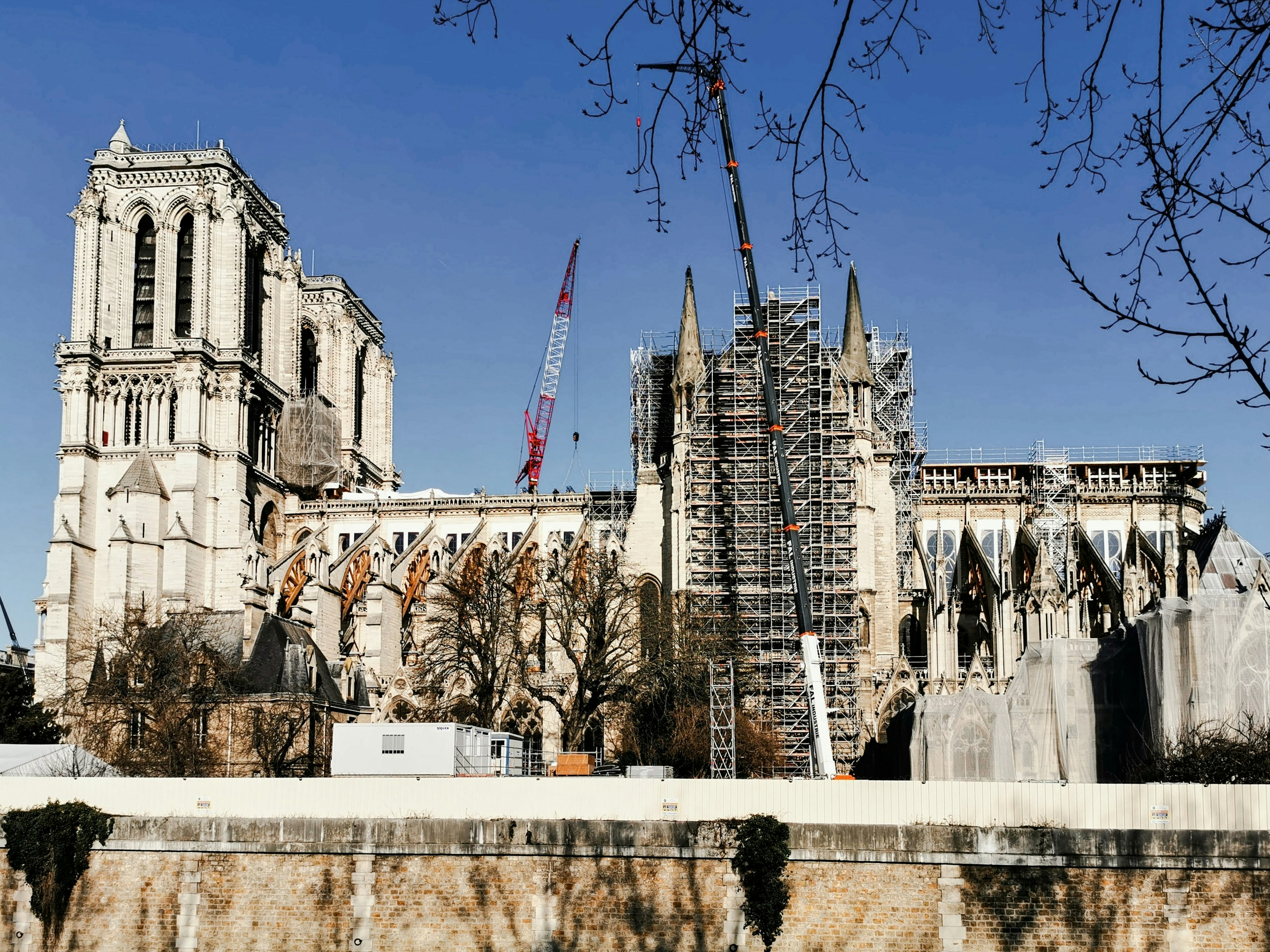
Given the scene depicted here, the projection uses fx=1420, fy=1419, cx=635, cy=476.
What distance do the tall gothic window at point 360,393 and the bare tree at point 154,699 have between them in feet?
109

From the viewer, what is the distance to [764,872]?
25.2 metres

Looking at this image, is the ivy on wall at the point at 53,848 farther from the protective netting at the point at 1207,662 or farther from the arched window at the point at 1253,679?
the arched window at the point at 1253,679

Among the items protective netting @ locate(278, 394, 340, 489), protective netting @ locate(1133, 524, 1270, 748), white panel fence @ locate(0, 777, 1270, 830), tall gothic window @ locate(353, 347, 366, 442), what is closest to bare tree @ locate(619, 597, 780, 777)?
protective netting @ locate(1133, 524, 1270, 748)

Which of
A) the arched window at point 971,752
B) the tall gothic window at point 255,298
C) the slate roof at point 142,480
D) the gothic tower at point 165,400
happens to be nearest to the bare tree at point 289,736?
the gothic tower at point 165,400

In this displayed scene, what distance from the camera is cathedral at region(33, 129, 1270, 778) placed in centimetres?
4491

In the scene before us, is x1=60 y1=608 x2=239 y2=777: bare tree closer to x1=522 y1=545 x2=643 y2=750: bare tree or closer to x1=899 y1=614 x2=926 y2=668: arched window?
x1=522 y1=545 x2=643 y2=750: bare tree

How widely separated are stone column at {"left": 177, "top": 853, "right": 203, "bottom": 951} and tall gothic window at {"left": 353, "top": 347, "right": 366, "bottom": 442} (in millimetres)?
56733

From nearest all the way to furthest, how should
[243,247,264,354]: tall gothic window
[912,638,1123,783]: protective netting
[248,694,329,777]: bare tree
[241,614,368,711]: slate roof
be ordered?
1. [912,638,1123,783]: protective netting
2. [248,694,329,777]: bare tree
3. [241,614,368,711]: slate roof
4. [243,247,264,354]: tall gothic window

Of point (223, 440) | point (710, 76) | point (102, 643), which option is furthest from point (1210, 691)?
point (223, 440)

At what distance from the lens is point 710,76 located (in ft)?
24.1

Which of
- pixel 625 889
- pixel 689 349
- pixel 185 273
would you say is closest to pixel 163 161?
pixel 185 273

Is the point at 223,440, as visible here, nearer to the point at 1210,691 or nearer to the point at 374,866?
the point at 374,866

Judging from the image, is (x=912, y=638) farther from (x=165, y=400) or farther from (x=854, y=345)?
(x=165, y=400)

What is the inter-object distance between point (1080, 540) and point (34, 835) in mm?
37134
